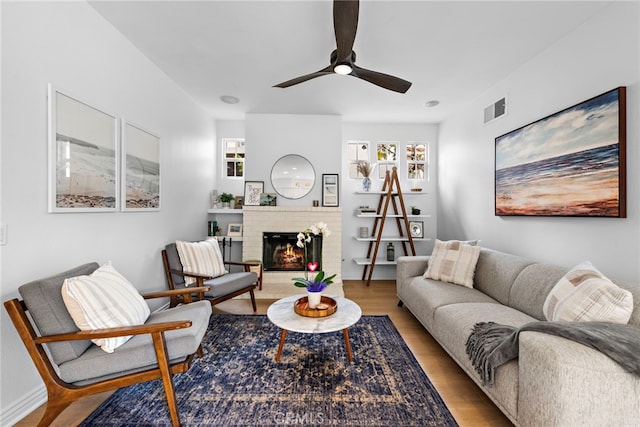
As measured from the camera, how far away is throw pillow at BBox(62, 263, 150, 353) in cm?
150

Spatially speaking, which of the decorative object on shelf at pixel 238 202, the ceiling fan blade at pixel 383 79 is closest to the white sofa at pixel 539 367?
the ceiling fan blade at pixel 383 79

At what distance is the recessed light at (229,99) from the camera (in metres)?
3.75

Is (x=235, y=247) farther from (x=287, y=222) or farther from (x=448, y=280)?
(x=448, y=280)

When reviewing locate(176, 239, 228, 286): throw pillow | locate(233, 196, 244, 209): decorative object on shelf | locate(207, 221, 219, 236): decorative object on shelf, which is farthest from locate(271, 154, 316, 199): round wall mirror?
locate(176, 239, 228, 286): throw pillow

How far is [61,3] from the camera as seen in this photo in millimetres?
1854

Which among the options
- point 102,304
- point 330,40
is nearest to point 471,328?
point 102,304

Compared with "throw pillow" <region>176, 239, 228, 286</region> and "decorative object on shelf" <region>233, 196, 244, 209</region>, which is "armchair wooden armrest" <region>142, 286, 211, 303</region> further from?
"decorative object on shelf" <region>233, 196, 244, 209</region>

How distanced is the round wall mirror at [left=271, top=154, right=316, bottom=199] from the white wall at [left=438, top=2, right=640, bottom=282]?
7.66 ft

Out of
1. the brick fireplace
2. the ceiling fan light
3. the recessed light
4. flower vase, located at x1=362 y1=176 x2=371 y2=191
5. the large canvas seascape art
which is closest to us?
the large canvas seascape art

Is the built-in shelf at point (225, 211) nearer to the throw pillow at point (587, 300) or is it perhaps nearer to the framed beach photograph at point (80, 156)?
the framed beach photograph at point (80, 156)

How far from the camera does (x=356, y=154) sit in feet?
16.0

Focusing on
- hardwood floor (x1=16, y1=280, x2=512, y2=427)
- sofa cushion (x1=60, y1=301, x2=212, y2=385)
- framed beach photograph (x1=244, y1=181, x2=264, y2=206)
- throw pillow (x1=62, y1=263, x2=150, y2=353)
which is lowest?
hardwood floor (x1=16, y1=280, x2=512, y2=427)

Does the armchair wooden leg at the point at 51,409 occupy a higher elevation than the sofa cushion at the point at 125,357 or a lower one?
lower

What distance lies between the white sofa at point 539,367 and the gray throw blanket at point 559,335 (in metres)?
0.03
